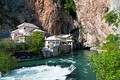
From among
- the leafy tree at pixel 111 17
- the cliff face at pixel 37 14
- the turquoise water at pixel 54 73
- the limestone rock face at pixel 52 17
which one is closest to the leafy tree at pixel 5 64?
the turquoise water at pixel 54 73

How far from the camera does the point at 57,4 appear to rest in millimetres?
74562

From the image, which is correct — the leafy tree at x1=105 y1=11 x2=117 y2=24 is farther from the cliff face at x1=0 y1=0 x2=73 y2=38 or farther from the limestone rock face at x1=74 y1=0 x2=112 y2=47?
the cliff face at x1=0 y1=0 x2=73 y2=38

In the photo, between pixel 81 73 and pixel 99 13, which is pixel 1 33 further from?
pixel 81 73

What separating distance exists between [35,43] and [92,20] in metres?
17.3

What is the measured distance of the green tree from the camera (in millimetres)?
56125

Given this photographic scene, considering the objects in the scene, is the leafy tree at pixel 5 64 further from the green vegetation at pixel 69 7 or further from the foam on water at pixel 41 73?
the green vegetation at pixel 69 7

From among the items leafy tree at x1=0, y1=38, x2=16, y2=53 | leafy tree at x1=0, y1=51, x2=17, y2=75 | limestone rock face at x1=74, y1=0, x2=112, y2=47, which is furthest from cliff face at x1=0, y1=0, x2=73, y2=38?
leafy tree at x1=0, y1=51, x2=17, y2=75

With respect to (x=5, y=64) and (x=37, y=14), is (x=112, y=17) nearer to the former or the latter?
(x=37, y=14)

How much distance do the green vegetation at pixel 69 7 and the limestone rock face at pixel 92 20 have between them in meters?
1.99

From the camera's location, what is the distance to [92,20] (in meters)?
67.7

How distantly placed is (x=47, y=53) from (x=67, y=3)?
21996 mm

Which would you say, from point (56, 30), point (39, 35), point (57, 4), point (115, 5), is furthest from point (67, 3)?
point (115, 5)

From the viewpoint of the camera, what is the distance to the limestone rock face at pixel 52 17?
72062 mm

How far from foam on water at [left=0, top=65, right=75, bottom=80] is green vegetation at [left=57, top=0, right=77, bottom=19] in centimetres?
3399
